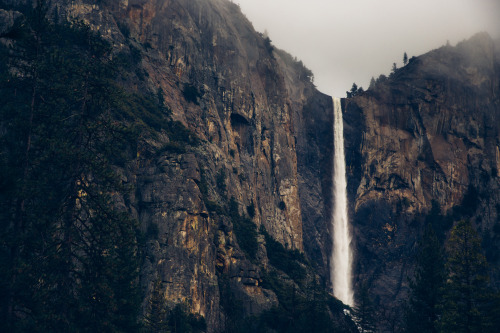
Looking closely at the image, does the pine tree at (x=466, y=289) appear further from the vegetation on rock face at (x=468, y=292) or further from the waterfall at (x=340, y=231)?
the waterfall at (x=340, y=231)

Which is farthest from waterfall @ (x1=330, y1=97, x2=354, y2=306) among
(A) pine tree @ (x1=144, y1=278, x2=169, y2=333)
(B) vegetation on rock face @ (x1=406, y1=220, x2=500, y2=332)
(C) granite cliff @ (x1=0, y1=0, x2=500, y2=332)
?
(A) pine tree @ (x1=144, y1=278, x2=169, y2=333)

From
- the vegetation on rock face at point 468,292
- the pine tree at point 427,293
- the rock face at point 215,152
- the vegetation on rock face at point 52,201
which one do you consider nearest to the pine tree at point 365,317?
the rock face at point 215,152

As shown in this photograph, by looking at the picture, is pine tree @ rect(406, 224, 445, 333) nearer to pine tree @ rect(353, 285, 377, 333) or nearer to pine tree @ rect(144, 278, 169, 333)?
pine tree @ rect(353, 285, 377, 333)

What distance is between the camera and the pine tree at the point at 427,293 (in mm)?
48781

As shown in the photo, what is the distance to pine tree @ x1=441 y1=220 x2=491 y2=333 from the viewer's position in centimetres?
3638

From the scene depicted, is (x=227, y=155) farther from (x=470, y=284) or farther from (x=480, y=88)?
(x=480, y=88)

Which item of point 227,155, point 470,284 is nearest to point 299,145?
point 227,155

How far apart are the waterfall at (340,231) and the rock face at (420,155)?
222cm

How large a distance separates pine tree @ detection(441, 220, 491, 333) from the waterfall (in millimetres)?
67029

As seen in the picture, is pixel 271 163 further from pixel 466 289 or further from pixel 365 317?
pixel 466 289

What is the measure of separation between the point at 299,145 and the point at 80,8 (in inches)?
2526

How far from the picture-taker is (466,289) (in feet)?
124

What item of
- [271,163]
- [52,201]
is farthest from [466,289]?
[271,163]

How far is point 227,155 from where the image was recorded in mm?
88312
